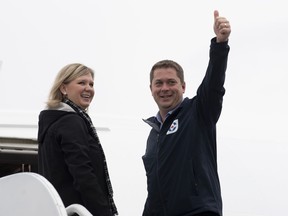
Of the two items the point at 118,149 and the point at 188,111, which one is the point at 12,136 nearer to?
the point at 118,149

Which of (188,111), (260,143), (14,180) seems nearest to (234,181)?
(260,143)

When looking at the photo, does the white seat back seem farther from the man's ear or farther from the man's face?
the man's face

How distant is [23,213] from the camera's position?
7.76 feet

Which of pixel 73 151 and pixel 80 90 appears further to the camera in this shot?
pixel 80 90

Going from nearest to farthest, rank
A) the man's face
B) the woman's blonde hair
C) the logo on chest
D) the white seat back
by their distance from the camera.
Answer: the white seat back, the logo on chest, the man's face, the woman's blonde hair

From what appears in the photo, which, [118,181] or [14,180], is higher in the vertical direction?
[14,180]

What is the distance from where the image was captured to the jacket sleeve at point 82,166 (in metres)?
2.74

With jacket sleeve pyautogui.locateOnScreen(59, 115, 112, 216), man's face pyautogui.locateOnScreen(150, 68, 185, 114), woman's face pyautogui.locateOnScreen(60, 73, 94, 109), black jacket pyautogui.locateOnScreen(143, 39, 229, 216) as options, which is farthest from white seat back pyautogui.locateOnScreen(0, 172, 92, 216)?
man's face pyautogui.locateOnScreen(150, 68, 185, 114)

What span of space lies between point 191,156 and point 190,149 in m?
0.04

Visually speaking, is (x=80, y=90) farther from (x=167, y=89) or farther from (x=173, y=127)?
(x=173, y=127)

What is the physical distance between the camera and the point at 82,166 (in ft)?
9.08

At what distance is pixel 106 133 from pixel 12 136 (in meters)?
0.86

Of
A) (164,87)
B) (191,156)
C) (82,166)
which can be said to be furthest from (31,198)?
(164,87)

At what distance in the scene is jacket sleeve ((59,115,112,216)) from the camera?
2742 mm
